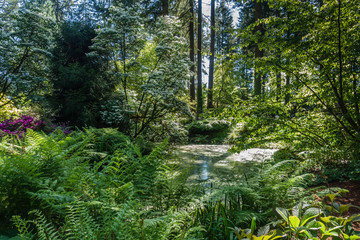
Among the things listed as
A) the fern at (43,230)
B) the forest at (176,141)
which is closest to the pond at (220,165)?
the forest at (176,141)

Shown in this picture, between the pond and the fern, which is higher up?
the fern

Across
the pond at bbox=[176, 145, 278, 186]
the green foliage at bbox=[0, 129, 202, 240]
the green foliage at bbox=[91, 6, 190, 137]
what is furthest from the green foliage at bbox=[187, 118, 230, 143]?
the green foliage at bbox=[0, 129, 202, 240]

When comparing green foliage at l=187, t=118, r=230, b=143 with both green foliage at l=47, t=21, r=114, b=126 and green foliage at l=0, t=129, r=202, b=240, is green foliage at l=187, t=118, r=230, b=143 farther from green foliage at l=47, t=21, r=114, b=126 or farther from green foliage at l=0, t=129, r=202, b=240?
green foliage at l=0, t=129, r=202, b=240

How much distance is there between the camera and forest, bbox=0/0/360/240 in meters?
A: 1.34

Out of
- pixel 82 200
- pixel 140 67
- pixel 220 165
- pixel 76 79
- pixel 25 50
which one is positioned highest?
pixel 25 50

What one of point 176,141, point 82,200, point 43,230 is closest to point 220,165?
point 176,141

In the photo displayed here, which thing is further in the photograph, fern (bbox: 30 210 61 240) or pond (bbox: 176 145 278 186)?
pond (bbox: 176 145 278 186)

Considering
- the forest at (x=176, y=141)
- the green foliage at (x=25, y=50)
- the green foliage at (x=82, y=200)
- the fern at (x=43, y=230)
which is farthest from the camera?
the green foliage at (x=25, y=50)

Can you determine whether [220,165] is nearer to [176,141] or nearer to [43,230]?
[176,141]

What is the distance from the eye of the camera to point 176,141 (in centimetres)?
695

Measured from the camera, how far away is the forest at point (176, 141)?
1345 millimetres

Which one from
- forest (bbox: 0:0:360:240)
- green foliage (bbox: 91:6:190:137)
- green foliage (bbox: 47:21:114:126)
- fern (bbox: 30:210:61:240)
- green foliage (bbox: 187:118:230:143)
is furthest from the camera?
green foliage (bbox: 187:118:230:143)

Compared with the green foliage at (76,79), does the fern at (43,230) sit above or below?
below

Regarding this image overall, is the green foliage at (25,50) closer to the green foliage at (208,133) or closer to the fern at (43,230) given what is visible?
the fern at (43,230)
